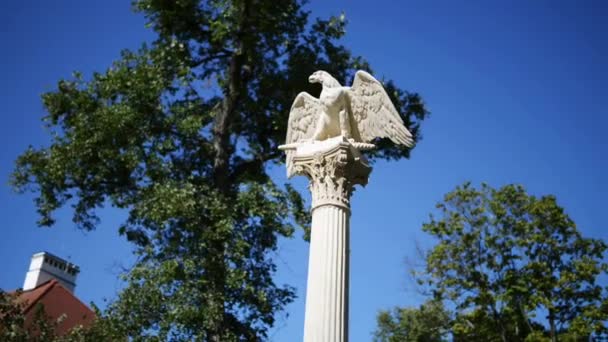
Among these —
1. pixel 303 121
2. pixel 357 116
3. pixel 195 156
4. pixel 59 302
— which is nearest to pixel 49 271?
pixel 59 302

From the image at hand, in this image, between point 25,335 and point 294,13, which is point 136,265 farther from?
point 294,13

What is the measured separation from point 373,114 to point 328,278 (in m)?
3.25

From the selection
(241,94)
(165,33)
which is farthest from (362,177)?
(165,33)

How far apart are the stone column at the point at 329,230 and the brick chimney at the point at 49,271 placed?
59.7ft

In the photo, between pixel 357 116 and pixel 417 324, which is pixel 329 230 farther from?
pixel 417 324

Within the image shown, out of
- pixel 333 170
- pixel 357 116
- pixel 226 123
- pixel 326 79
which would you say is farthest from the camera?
pixel 226 123

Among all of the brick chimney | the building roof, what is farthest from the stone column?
the brick chimney

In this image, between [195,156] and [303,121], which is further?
[195,156]

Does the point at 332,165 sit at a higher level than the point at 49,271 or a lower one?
lower

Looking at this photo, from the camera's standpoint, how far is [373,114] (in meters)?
10.6

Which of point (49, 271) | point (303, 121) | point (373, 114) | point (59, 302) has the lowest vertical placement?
point (373, 114)

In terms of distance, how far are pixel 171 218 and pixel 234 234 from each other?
156 centimetres

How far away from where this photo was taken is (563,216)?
2189 cm

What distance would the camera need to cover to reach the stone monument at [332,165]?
8.41m
